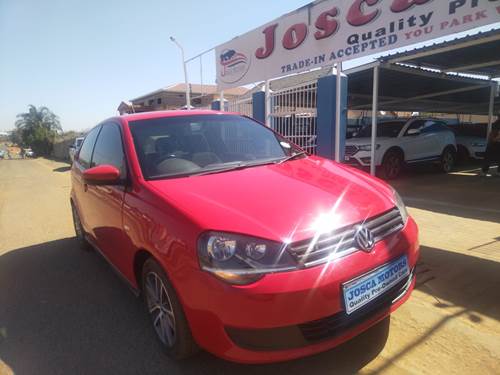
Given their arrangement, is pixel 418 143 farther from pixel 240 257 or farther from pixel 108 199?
pixel 240 257

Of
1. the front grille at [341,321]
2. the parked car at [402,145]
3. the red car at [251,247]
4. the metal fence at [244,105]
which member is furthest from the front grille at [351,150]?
the front grille at [341,321]

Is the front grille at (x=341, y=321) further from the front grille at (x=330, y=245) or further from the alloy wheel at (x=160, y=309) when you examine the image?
the alloy wheel at (x=160, y=309)

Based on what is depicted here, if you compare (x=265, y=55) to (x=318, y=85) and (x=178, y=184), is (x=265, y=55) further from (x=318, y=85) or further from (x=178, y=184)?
(x=178, y=184)

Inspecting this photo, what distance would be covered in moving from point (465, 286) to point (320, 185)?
178 cm

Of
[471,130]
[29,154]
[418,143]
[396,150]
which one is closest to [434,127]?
[418,143]

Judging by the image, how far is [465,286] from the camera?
3066 mm

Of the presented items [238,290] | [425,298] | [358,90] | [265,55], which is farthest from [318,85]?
[238,290]

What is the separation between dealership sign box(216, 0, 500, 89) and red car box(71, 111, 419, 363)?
415cm

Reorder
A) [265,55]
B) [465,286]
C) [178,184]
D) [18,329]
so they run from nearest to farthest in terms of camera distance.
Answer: [178,184]
[18,329]
[465,286]
[265,55]

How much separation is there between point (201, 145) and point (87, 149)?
6.17 ft

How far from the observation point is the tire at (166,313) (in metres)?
2.07

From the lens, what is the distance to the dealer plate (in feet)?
6.17

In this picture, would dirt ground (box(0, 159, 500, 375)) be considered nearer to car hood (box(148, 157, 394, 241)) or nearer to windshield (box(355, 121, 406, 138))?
car hood (box(148, 157, 394, 241))

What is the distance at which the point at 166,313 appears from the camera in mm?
2287
